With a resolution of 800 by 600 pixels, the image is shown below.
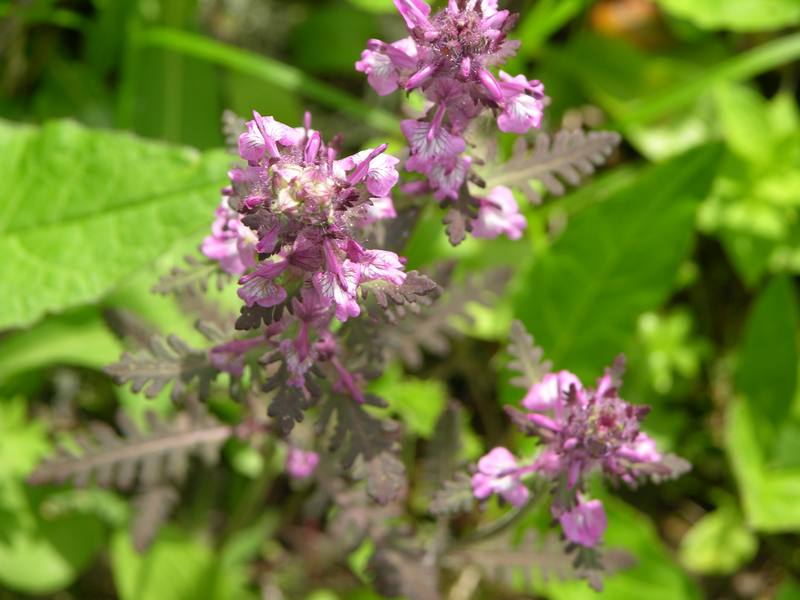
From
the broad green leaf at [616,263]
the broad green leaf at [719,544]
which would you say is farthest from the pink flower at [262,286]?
the broad green leaf at [719,544]


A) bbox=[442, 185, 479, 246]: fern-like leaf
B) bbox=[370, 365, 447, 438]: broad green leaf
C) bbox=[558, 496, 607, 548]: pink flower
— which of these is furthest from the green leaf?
bbox=[442, 185, 479, 246]: fern-like leaf

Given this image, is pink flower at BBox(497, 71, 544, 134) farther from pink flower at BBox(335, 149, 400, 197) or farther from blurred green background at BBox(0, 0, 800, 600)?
blurred green background at BBox(0, 0, 800, 600)

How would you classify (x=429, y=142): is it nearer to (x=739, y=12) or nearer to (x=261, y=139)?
(x=261, y=139)

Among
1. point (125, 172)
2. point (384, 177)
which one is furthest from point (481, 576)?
point (384, 177)

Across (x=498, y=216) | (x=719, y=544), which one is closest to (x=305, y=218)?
(x=498, y=216)

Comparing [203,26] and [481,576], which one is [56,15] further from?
[481,576]

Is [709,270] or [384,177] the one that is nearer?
[384,177]
